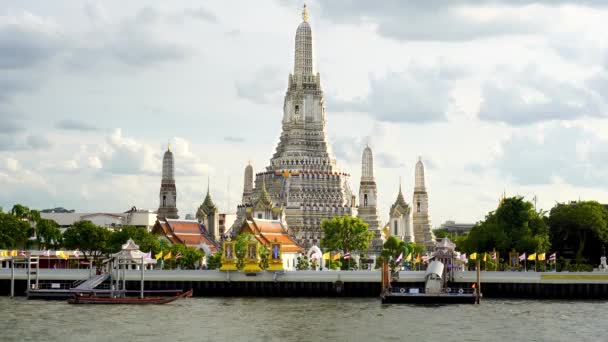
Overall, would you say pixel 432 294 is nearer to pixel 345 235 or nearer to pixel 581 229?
pixel 581 229

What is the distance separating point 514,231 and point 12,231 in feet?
205

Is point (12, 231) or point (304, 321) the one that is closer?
point (304, 321)

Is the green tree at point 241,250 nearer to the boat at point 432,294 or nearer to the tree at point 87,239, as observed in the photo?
the tree at point 87,239

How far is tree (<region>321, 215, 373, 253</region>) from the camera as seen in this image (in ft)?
593

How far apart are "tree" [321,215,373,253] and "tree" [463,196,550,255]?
1277 inches

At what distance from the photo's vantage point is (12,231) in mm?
157250

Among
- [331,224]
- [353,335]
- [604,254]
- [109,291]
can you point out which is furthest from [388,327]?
[331,224]

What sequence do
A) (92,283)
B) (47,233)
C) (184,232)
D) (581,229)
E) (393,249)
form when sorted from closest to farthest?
1. (92,283)
2. (581,229)
3. (47,233)
4. (184,232)
5. (393,249)

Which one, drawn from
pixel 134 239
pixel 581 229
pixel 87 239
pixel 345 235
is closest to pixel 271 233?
pixel 345 235

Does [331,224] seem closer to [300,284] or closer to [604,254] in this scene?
[604,254]

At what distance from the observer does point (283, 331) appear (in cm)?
9056

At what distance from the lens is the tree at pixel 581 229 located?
519ft

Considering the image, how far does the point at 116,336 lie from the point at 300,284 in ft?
142

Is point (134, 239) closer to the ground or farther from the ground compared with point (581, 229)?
closer to the ground
